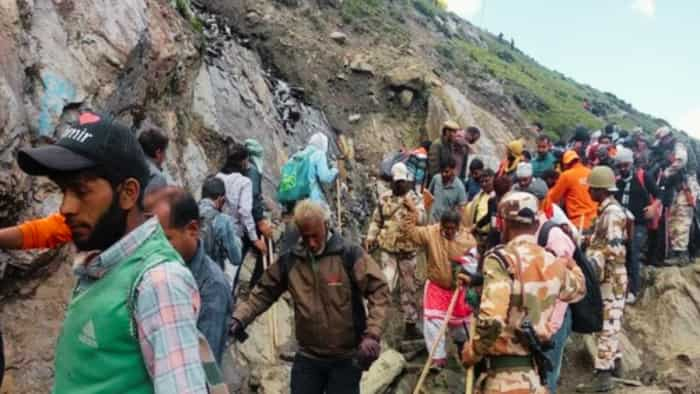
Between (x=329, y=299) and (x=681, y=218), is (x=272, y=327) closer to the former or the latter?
(x=329, y=299)

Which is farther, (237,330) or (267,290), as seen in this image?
(267,290)

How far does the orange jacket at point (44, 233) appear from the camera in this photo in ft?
9.78

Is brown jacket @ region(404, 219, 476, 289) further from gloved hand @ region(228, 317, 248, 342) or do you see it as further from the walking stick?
gloved hand @ region(228, 317, 248, 342)

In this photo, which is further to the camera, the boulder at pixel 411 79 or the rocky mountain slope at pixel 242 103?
the boulder at pixel 411 79

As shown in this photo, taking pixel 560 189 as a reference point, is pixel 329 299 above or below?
below

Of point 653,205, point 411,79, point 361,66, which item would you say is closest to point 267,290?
point 653,205

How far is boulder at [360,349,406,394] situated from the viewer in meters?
7.01

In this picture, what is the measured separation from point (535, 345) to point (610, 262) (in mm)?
3616

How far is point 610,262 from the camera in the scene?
729cm

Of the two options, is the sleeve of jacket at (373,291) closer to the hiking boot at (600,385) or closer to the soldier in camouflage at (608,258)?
the soldier in camouflage at (608,258)

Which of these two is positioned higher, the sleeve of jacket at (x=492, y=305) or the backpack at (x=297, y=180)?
the backpack at (x=297, y=180)

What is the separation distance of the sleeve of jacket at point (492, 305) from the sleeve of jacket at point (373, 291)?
0.68 metres

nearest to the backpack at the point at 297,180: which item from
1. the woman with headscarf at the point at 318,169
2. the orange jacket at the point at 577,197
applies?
the woman with headscarf at the point at 318,169

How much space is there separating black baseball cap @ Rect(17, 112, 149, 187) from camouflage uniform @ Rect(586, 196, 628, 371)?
6.06 m
